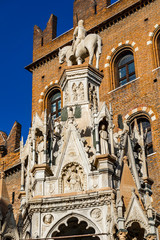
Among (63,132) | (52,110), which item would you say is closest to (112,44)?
(52,110)

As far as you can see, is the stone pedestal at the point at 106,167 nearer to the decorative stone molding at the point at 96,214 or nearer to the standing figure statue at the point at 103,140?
the standing figure statue at the point at 103,140

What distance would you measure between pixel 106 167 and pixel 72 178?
91 cm

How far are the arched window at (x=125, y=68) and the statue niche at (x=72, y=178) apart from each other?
13341mm

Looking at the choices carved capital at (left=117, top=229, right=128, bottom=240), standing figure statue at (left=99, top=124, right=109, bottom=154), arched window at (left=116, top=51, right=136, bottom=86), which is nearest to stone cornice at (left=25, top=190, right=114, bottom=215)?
carved capital at (left=117, top=229, right=128, bottom=240)

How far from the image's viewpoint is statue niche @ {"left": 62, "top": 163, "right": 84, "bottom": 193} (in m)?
12.6

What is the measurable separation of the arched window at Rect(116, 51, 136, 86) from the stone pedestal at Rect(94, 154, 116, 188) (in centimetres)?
1361

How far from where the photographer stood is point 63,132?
13648 mm

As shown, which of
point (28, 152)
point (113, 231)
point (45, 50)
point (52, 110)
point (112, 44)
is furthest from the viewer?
point (45, 50)

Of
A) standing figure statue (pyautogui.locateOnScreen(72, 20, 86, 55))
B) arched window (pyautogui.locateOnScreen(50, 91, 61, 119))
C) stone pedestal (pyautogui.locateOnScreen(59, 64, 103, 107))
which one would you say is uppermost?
arched window (pyautogui.locateOnScreen(50, 91, 61, 119))

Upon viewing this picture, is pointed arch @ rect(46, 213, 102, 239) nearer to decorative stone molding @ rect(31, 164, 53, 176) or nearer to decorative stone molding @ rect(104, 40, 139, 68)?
decorative stone molding @ rect(31, 164, 53, 176)

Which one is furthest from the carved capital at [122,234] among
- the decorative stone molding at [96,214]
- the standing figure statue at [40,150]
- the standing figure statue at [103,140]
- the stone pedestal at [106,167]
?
the standing figure statue at [40,150]

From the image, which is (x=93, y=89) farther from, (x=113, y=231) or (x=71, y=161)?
(x=113, y=231)

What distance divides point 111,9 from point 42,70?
204 inches

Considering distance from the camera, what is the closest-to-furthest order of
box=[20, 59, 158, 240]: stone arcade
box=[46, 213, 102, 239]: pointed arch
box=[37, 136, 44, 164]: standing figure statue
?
1. box=[20, 59, 158, 240]: stone arcade
2. box=[46, 213, 102, 239]: pointed arch
3. box=[37, 136, 44, 164]: standing figure statue
